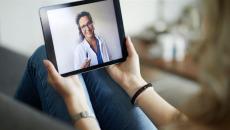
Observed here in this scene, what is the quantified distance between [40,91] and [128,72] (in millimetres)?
249

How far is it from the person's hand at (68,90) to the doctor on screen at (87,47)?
0.06 metres

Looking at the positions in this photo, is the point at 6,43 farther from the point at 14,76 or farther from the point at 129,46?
the point at 129,46

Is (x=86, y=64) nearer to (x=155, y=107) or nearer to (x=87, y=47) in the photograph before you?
(x=87, y=47)

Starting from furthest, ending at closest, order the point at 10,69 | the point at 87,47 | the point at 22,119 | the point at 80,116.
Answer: the point at 10,69 < the point at 87,47 < the point at 80,116 < the point at 22,119

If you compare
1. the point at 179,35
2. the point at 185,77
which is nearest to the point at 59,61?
the point at 185,77

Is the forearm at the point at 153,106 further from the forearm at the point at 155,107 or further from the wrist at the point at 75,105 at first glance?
the wrist at the point at 75,105

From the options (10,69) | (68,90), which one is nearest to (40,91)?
(68,90)

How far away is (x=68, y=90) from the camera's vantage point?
913 mm

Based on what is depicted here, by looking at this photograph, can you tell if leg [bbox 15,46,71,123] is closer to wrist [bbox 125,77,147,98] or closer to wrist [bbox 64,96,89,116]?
wrist [bbox 64,96,89,116]

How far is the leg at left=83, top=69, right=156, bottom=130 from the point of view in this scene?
94cm

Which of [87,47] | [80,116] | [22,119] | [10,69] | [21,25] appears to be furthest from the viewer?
[21,25]

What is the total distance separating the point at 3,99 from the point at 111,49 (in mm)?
391

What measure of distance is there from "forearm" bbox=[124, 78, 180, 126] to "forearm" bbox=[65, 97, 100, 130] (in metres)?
0.14

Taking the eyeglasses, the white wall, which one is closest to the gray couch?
the eyeglasses
